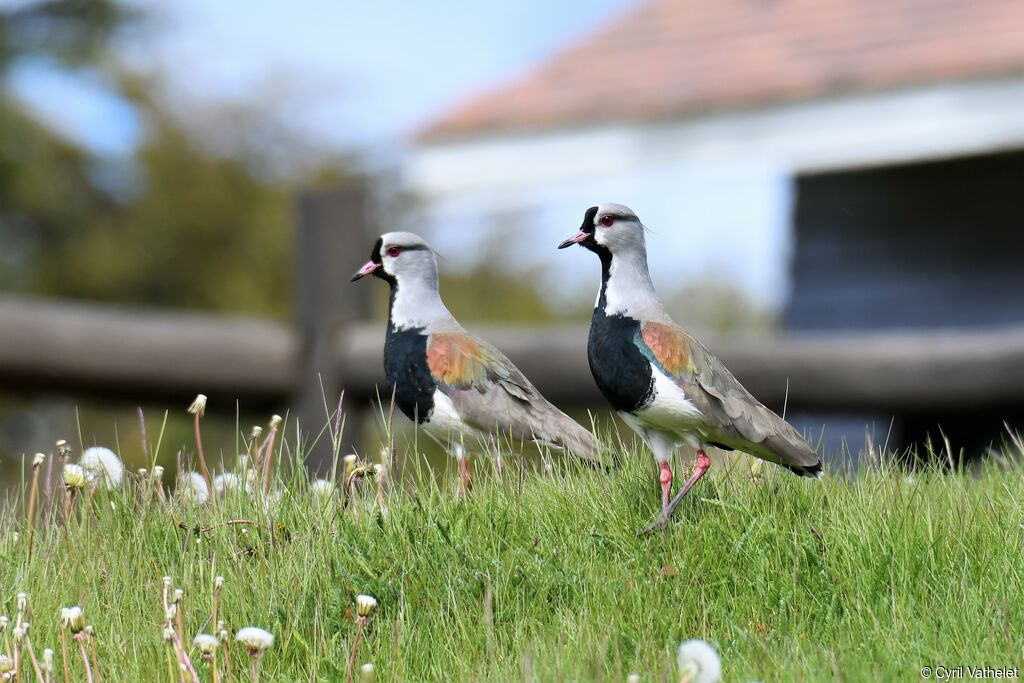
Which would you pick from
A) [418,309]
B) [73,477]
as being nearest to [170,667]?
[73,477]

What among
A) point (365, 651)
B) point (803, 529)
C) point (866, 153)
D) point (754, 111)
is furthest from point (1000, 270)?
point (365, 651)

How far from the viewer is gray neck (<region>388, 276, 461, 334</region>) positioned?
12.1 feet

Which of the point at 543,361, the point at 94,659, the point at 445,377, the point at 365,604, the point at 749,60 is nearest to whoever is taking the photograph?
the point at 365,604

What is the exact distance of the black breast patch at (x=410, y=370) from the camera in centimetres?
370

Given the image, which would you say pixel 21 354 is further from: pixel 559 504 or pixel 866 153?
pixel 866 153

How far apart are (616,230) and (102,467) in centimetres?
161

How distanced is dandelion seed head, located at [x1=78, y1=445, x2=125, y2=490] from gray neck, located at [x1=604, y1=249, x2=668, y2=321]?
1.50 metres

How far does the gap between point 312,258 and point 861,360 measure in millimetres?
2934

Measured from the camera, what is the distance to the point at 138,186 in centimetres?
2512

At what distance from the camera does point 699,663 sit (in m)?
2.68

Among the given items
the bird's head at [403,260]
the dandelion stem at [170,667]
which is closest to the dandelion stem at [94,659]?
the dandelion stem at [170,667]

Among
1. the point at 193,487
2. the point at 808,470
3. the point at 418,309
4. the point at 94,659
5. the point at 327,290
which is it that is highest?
the point at 418,309

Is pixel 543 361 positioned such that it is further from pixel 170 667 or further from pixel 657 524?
pixel 170 667

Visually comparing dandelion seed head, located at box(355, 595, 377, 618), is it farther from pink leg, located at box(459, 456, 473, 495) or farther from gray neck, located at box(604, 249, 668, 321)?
gray neck, located at box(604, 249, 668, 321)
